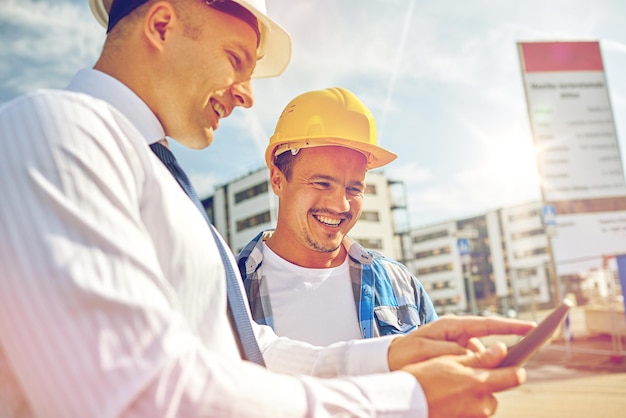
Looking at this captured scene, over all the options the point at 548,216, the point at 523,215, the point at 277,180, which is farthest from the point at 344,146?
the point at 523,215

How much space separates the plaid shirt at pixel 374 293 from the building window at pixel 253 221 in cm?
4846

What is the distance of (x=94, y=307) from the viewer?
0.80 metres

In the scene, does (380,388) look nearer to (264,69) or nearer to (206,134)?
(206,134)

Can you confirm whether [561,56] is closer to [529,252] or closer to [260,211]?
[260,211]

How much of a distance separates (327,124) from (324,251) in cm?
86

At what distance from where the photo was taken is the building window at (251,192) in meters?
52.8

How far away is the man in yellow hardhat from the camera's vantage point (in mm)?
3195

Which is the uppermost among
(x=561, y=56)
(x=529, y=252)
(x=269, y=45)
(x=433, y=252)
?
(x=561, y=56)

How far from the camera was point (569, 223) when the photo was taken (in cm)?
1300

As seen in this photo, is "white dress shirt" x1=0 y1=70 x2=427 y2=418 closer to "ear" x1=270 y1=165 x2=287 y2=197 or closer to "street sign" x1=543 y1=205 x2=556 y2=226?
"ear" x1=270 y1=165 x2=287 y2=197

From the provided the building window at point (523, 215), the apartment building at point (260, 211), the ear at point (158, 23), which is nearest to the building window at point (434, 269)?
the building window at point (523, 215)

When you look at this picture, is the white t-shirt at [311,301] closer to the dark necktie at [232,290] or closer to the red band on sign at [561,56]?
the dark necktie at [232,290]

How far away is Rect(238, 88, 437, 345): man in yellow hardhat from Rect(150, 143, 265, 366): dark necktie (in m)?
1.73

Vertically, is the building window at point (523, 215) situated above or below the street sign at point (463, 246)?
above
